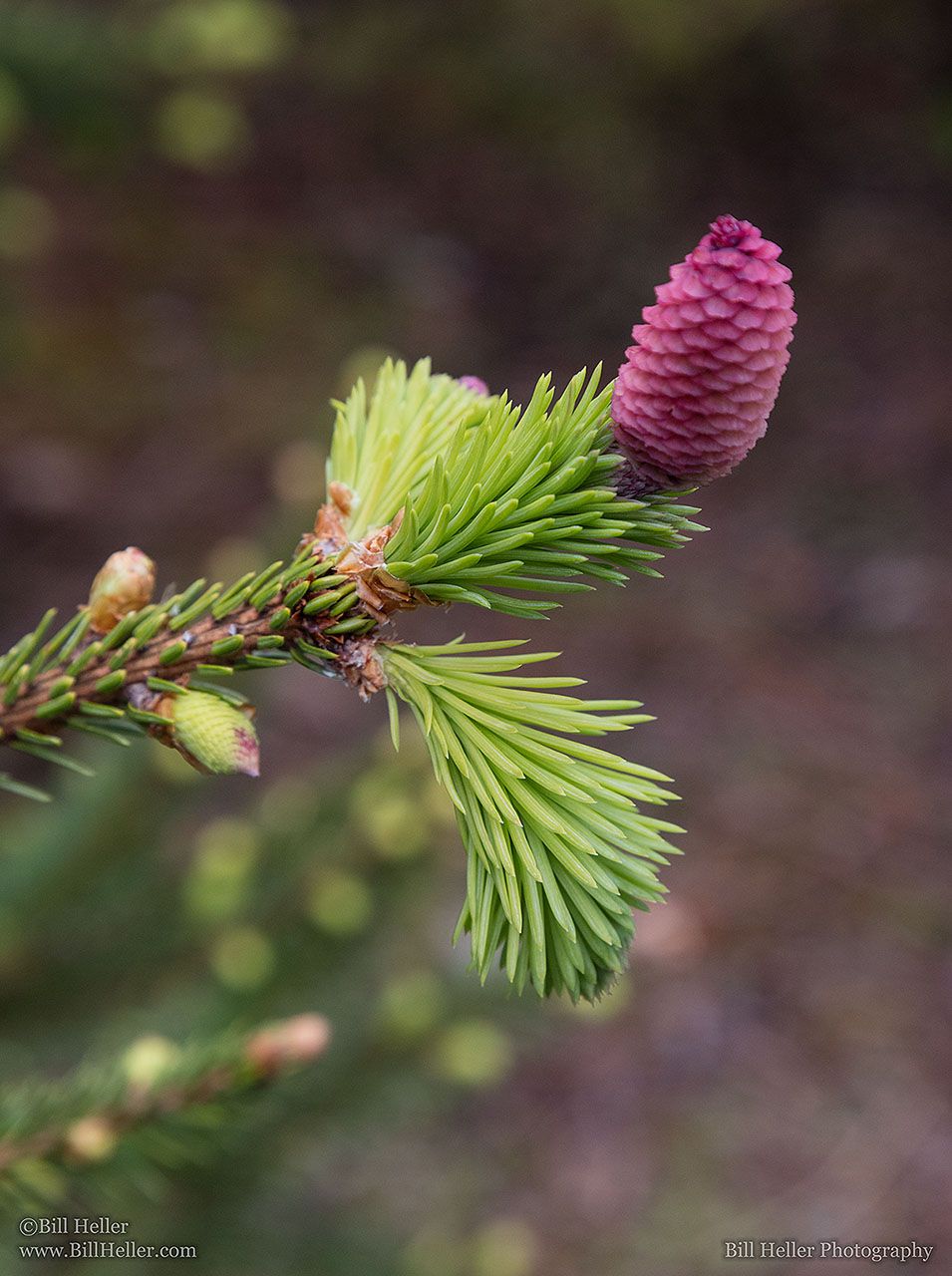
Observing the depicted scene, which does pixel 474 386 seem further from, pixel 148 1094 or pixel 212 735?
pixel 148 1094

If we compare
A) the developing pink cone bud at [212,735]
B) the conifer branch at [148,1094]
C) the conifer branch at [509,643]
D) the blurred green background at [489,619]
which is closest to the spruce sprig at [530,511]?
the conifer branch at [509,643]

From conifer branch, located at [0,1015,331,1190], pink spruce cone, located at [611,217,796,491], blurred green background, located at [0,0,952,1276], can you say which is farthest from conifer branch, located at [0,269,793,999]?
blurred green background, located at [0,0,952,1276]

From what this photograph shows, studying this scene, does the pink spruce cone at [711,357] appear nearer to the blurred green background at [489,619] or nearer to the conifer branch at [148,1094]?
the conifer branch at [148,1094]

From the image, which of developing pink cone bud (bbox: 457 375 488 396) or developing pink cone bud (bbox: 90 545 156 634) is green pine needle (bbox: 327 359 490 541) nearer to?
developing pink cone bud (bbox: 457 375 488 396)

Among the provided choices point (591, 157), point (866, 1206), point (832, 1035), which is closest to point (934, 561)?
point (832, 1035)

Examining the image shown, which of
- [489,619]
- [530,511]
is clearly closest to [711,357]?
[530,511]

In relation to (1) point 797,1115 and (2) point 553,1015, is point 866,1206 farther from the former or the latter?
(2) point 553,1015
